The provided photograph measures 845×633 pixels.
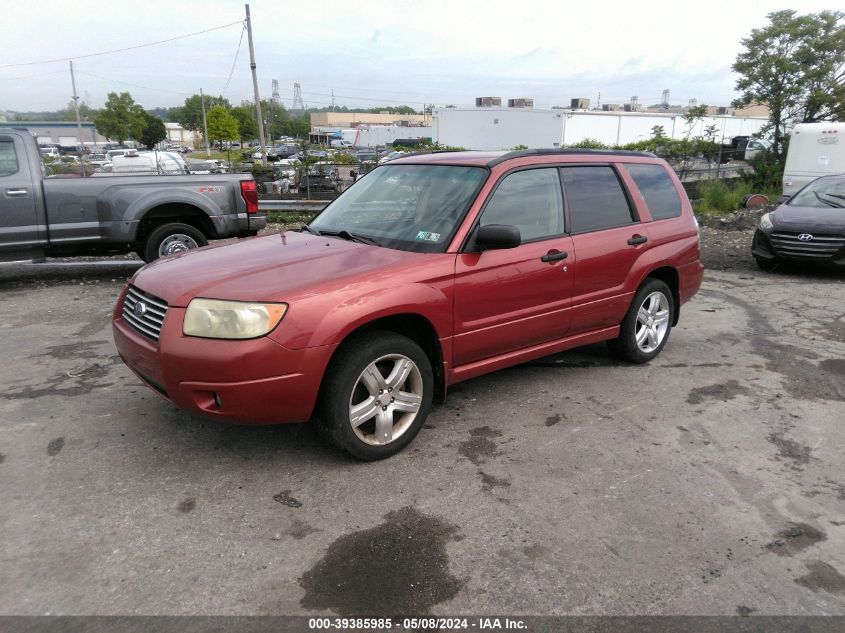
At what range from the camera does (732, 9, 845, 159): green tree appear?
65.7 feet

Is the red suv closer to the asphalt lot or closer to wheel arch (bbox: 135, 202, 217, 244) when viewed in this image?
the asphalt lot

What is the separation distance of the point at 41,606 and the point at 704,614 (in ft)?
8.74

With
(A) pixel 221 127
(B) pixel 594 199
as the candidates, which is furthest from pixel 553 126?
(B) pixel 594 199

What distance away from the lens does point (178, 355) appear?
3.33 m

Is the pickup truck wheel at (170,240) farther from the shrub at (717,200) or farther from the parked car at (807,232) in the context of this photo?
the shrub at (717,200)

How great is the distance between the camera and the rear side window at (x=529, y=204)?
168 inches

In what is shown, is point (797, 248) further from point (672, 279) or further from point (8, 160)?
point (8, 160)

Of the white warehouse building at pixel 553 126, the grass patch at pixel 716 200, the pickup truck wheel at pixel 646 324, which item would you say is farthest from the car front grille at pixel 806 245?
the white warehouse building at pixel 553 126

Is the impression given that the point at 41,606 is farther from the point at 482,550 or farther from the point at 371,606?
the point at 482,550

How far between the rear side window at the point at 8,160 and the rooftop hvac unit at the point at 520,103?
5186cm

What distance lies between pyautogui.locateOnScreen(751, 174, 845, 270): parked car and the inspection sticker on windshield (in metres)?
7.41

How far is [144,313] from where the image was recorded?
3.70m

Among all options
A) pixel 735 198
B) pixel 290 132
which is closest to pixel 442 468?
pixel 735 198

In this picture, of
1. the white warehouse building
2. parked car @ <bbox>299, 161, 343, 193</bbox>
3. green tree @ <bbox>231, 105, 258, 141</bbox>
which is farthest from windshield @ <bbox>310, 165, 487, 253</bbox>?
green tree @ <bbox>231, 105, 258, 141</bbox>
